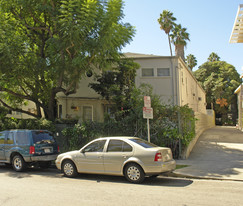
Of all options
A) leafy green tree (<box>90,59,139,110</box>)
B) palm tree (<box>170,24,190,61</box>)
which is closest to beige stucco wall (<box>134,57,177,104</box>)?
leafy green tree (<box>90,59,139,110</box>)

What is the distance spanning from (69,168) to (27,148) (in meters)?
2.49

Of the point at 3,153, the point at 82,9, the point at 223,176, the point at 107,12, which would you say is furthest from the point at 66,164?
the point at 107,12

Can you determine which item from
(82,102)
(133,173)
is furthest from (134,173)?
(82,102)

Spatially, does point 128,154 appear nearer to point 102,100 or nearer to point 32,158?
point 32,158

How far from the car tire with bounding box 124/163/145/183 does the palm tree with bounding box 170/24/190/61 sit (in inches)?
1248

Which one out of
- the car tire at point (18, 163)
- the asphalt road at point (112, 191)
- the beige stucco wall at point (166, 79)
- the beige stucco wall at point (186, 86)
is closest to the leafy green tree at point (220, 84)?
the beige stucco wall at point (186, 86)

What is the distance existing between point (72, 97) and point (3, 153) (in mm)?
9431

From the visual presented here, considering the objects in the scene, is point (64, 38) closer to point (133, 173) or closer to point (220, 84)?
point (133, 173)

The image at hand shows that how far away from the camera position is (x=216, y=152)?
47.5 ft

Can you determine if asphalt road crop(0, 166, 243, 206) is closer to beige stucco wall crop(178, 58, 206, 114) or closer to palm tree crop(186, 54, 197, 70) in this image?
beige stucco wall crop(178, 58, 206, 114)

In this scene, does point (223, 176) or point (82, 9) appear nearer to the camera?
point (223, 176)

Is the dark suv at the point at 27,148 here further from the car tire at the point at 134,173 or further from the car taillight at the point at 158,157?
the car taillight at the point at 158,157

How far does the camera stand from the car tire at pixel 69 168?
9.79 meters

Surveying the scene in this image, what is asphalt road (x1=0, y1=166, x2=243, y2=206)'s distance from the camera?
254 inches
